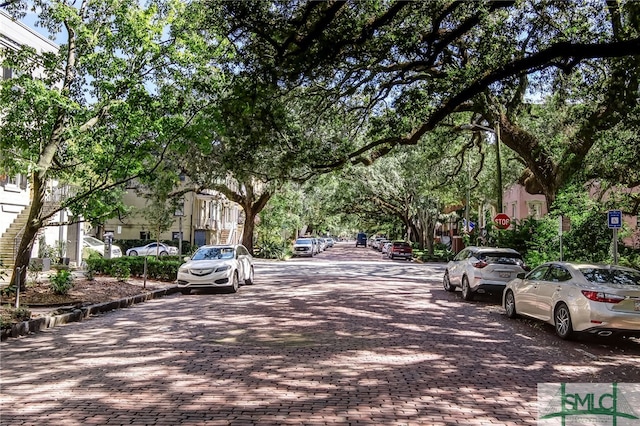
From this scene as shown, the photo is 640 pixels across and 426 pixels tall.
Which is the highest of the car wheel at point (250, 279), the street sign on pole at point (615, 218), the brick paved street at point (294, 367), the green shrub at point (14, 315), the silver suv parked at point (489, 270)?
the street sign on pole at point (615, 218)

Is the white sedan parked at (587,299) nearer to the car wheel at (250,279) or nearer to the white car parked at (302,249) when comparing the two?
the car wheel at (250,279)

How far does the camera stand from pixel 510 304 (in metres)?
13.5

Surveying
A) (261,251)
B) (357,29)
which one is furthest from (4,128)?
(261,251)

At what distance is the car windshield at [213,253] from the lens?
19.2 m

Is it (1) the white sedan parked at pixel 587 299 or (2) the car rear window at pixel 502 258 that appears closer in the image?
(1) the white sedan parked at pixel 587 299

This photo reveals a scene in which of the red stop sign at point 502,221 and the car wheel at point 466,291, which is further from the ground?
the red stop sign at point 502,221

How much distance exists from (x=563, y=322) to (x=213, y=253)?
12.1 metres

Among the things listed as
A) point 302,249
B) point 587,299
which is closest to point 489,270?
point 587,299

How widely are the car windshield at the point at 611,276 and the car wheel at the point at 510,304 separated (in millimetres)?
2742

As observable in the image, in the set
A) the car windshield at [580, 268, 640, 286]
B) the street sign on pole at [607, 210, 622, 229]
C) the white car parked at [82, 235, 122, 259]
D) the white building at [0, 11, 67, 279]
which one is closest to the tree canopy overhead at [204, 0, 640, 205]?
the street sign on pole at [607, 210, 622, 229]

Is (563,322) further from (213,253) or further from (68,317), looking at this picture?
(213,253)

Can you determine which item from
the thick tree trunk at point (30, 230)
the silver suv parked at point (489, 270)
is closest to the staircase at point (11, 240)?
the thick tree trunk at point (30, 230)

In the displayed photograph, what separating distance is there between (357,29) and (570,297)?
725cm

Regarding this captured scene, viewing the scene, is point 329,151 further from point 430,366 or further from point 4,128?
point 430,366
